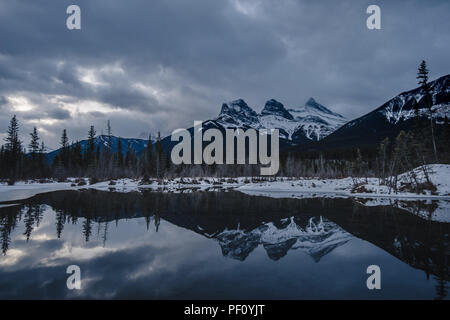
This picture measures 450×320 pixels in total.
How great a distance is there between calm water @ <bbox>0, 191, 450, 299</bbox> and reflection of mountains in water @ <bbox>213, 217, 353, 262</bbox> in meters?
0.04

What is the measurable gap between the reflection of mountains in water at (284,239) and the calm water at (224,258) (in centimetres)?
4

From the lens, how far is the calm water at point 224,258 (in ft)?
16.9

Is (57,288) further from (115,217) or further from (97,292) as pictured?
(115,217)

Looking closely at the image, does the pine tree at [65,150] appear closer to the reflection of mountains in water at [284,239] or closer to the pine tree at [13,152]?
the pine tree at [13,152]

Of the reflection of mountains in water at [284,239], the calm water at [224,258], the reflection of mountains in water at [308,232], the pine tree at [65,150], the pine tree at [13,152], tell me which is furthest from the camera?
the pine tree at [65,150]

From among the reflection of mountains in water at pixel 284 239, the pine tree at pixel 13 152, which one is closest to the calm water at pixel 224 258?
the reflection of mountains in water at pixel 284 239

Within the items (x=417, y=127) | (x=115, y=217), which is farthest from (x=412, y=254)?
(x=417, y=127)

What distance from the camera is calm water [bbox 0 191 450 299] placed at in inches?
203

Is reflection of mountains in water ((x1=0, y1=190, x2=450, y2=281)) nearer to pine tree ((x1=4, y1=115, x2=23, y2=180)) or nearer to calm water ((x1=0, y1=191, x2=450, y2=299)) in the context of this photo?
calm water ((x1=0, y1=191, x2=450, y2=299))

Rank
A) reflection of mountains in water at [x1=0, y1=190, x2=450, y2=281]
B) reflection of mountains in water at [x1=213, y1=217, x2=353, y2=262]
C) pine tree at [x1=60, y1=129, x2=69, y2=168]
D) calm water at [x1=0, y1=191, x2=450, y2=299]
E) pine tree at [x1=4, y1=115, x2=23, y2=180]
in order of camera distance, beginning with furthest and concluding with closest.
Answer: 1. pine tree at [x1=60, y1=129, x2=69, y2=168]
2. pine tree at [x1=4, y1=115, x2=23, y2=180]
3. reflection of mountains in water at [x1=213, y1=217, x2=353, y2=262]
4. reflection of mountains in water at [x1=0, y1=190, x2=450, y2=281]
5. calm water at [x1=0, y1=191, x2=450, y2=299]

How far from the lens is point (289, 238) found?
9.73 m

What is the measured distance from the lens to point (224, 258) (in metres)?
7.47

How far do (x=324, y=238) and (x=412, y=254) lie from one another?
287 cm

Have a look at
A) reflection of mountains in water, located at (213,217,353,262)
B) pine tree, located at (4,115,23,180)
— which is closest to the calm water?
reflection of mountains in water, located at (213,217,353,262)
